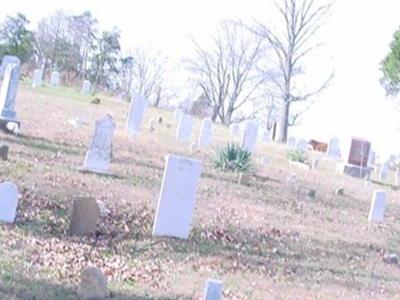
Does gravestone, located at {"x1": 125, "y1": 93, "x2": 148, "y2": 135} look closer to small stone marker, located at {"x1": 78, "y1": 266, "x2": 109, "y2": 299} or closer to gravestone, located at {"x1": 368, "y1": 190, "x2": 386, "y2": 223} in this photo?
gravestone, located at {"x1": 368, "y1": 190, "x2": 386, "y2": 223}

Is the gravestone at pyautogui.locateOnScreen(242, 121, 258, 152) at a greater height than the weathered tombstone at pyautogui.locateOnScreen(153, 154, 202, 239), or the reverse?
the gravestone at pyautogui.locateOnScreen(242, 121, 258, 152)

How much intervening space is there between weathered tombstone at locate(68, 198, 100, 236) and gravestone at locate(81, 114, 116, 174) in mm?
4094

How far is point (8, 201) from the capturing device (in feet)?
29.3

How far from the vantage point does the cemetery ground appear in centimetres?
761

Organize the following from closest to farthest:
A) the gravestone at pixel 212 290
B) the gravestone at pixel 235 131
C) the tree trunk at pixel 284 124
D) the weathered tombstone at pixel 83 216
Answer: the gravestone at pixel 212 290 < the weathered tombstone at pixel 83 216 < the gravestone at pixel 235 131 < the tree trunk at pixel 284 124

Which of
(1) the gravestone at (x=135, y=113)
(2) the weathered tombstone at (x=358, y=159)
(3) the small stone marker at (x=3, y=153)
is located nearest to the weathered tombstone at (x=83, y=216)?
(3) the small stone marker at (x=3, y=153)

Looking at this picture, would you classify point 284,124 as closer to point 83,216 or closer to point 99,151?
point 99,151

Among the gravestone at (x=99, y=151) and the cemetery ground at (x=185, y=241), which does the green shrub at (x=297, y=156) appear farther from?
the gravestone at (x=99, y=151)

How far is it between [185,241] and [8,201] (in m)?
2.37

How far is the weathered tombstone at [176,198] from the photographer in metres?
9.88

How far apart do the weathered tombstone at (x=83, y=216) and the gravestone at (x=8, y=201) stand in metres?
0.72

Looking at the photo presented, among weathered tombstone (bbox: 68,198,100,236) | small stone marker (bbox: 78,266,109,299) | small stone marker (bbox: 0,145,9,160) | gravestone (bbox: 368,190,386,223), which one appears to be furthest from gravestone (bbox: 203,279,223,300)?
gravestone (bbox: 368,190,386,223)

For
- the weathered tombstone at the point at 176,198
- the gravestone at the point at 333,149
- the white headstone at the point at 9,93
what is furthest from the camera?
the gravestone at the point at 333,149

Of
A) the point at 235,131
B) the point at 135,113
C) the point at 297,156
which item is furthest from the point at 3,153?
the point at 235,131
